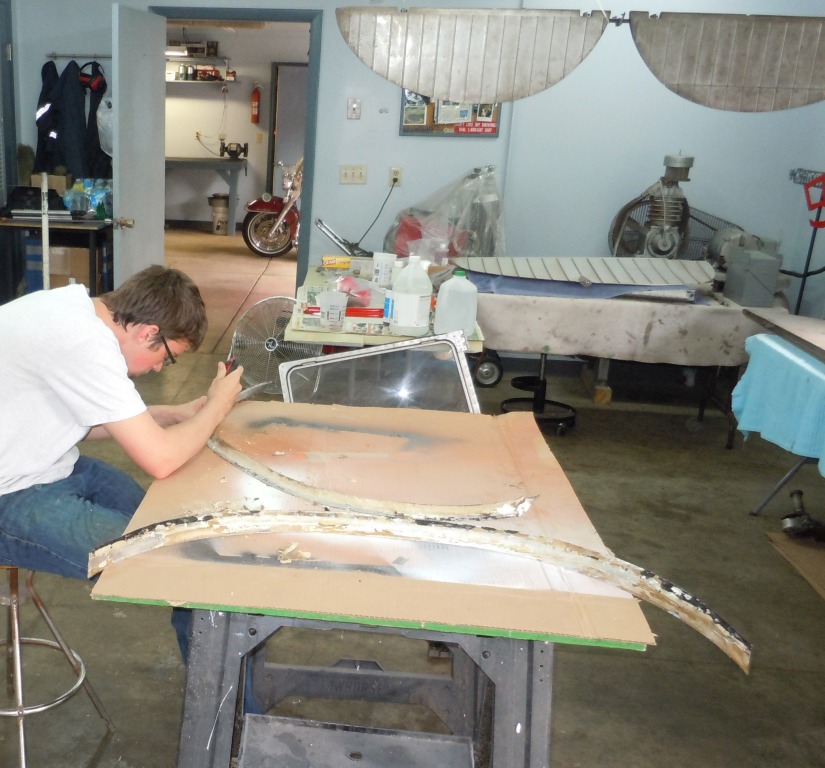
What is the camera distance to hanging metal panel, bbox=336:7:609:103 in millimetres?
1682

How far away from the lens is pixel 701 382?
5.25 m

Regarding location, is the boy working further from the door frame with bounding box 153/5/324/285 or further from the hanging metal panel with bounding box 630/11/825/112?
the door frame with bounding box 153/5/324/285

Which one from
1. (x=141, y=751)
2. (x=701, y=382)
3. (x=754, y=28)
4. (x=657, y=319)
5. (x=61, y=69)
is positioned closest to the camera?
(x=754, y=28)

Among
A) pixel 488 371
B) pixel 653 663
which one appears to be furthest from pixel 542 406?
pixel 653 663

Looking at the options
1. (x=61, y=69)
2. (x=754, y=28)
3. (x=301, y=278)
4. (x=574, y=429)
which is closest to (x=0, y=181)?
(x=61, y=69)

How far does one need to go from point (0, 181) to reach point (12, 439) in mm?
4510

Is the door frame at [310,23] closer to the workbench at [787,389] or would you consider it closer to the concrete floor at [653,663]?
the concrete floor at [653,663]

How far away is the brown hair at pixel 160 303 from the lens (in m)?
1.77

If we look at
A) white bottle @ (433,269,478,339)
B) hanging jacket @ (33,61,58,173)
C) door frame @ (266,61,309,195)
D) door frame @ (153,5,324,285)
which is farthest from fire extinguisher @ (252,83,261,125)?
white bottle @ (433,269,478,339)

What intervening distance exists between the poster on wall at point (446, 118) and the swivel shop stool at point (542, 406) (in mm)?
1478

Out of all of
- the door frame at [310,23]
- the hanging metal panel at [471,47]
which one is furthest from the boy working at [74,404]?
the door frame at [310,23]

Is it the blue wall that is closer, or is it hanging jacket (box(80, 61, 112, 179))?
the blue wall

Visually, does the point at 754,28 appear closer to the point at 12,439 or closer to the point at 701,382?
the point at 12,439

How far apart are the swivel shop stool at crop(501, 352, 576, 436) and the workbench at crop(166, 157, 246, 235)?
Answer: 5.86 metres
